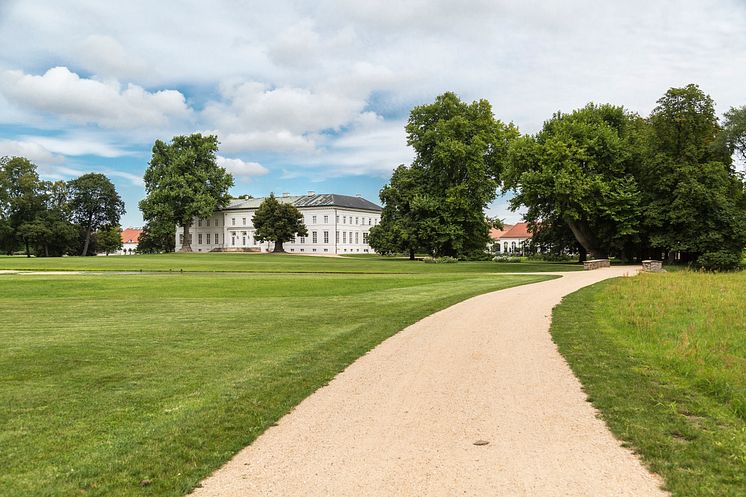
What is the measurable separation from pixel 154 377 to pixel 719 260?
133ft

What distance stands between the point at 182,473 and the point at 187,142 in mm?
89434

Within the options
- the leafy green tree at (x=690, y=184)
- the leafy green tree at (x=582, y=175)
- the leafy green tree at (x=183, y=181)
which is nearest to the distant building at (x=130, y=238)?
the leafy green tree at (x=183, y=181)

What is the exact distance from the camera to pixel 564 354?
31.7 ft

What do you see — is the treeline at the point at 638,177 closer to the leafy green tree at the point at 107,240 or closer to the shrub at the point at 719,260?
the shrub at the point at 719,260

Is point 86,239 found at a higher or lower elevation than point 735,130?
lower

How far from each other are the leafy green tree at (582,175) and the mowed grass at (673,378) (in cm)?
2415

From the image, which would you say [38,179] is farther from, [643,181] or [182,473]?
[182,473]

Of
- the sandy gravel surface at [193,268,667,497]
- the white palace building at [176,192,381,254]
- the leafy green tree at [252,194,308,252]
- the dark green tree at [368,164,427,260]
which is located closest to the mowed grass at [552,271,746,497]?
the sandy gravel surface at [193,268,667,497]

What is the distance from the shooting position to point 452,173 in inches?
2210

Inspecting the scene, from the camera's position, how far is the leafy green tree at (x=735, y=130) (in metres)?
42.7

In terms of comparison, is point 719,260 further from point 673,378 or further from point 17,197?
point 17,197

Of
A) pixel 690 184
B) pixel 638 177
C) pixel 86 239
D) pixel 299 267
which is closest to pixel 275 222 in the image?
pixel 86 239

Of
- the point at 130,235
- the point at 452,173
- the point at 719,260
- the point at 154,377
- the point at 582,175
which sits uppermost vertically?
the point at 452,173

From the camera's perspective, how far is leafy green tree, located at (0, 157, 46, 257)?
85.8 meters
